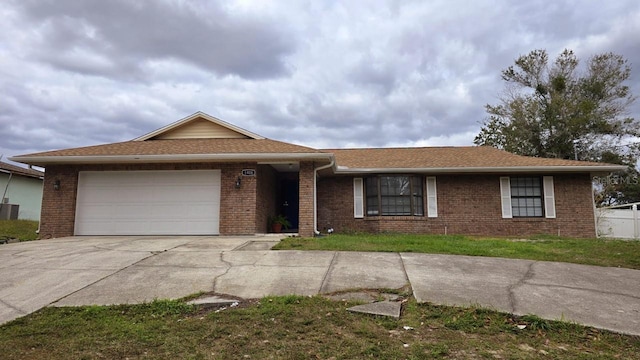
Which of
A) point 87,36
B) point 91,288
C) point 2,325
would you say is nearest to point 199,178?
point 87,36

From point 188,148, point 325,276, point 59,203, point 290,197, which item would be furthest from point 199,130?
point 325,276

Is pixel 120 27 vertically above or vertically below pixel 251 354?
above

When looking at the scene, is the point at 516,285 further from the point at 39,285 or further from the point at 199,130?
the point at 199,130

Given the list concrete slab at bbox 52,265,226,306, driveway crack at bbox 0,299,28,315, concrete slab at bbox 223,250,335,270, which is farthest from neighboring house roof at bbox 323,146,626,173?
driveway crack at bbox 0,299,28,315

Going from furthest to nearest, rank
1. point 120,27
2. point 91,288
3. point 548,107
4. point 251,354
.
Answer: point 548,107, point 120,27, point 91,288, point 251,354

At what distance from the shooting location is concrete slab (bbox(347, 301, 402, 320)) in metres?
4.43

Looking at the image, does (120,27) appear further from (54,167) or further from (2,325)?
(2,325)

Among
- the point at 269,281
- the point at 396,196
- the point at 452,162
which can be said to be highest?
the point at 452,162

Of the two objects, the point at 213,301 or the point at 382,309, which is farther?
the point at 213,301

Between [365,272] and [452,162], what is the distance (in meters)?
8.87

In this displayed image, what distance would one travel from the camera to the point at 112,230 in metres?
12.2

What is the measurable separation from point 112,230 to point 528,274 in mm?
11406

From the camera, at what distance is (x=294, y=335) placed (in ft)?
12.5

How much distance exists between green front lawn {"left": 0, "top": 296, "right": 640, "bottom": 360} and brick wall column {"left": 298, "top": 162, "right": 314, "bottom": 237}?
6.90 metres
